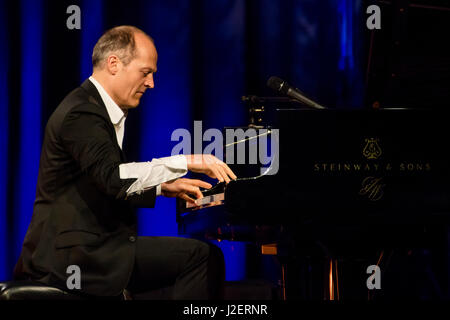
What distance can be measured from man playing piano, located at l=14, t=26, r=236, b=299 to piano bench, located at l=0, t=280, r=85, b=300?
4 cm

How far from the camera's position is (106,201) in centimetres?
210

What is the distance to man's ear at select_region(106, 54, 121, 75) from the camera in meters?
2.25

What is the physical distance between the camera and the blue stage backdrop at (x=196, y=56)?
4.11 m

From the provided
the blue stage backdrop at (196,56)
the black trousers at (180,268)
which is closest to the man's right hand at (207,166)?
the black trousers at (180,268)

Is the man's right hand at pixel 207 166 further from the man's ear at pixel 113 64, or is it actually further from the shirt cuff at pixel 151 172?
the man's ear at pixel 113 64

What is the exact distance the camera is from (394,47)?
306cm

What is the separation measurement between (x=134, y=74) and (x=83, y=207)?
21.9 inches

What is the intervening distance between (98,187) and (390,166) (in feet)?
3.53

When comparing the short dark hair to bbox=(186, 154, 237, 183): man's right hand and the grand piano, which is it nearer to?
bbox=(186, 154, 237, 183): man's right hand

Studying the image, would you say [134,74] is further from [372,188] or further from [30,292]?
[372,188]

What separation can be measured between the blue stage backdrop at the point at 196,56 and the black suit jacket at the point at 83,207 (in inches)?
81.4

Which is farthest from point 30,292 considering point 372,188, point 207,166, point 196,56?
point 196,56
